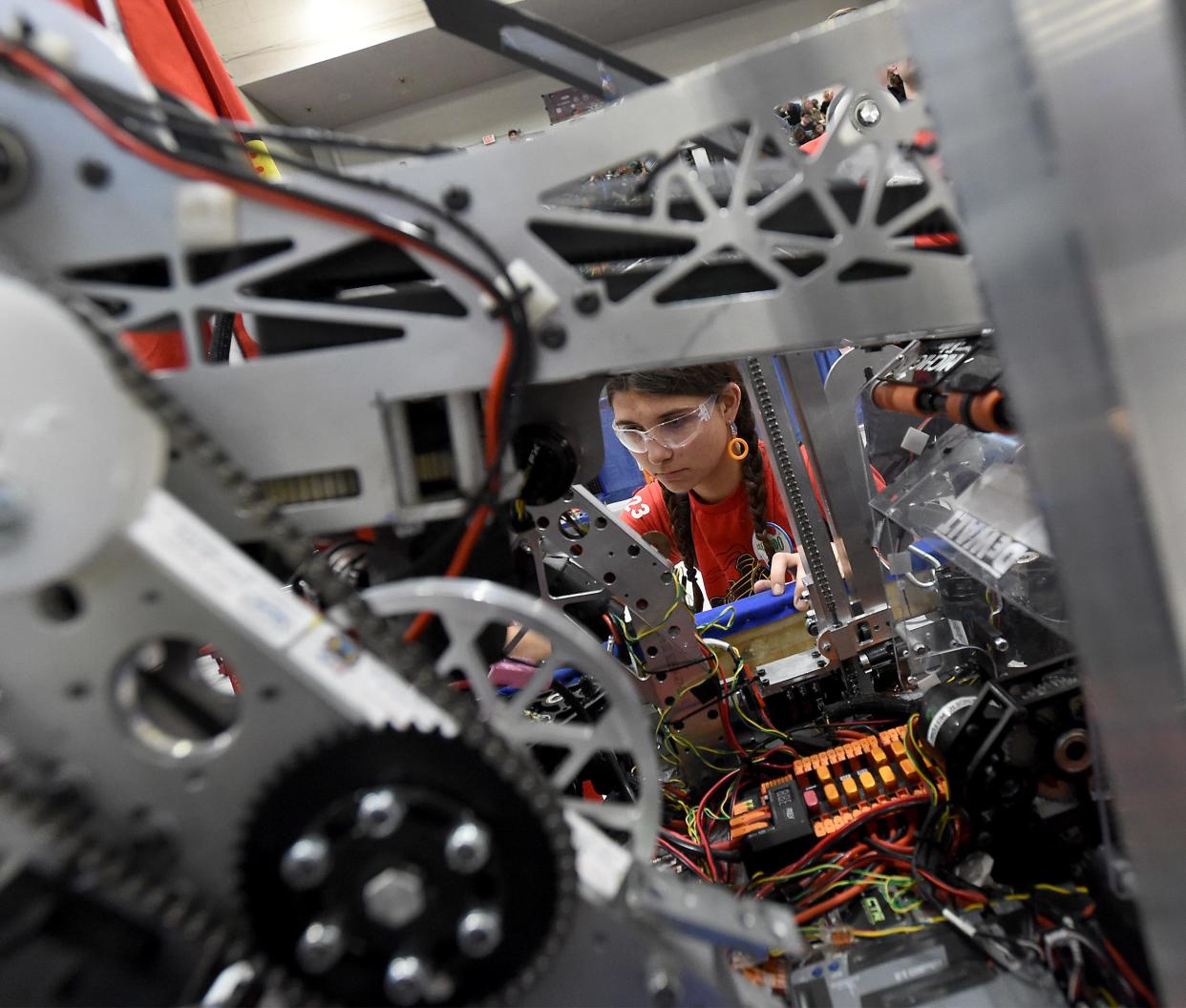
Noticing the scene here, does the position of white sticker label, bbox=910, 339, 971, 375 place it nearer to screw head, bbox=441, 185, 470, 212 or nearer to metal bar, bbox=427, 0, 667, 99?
metal bar, bbox=427, 0, 667, 99

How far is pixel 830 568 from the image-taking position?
157 cm

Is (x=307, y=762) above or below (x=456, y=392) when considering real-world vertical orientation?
below

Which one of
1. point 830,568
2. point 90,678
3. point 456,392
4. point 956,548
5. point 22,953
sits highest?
point 456,392

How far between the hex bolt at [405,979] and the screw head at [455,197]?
62cm

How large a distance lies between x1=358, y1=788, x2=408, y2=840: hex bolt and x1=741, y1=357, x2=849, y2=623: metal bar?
3.87ft

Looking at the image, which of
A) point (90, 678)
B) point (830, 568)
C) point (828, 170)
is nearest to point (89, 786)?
point (90, 678)

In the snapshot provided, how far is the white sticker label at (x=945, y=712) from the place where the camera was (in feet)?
3.31

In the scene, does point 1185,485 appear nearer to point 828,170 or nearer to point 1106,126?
point 1106,126

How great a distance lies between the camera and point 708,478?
2.59 m

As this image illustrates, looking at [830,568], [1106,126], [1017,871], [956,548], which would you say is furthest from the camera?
[830,568]

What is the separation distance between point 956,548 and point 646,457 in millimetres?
1121

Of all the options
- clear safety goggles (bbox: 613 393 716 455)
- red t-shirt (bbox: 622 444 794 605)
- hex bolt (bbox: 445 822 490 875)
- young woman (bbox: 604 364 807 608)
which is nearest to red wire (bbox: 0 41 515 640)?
hex bolt (bbox: 445 822 490 875)

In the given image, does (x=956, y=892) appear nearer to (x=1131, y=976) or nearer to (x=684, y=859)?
(x=1131, y=976)

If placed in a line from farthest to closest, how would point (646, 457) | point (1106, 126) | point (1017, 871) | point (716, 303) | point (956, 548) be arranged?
point (646, 457), point (956, 548), point (1017, 871), point (716, 303), point (1106, 126)
